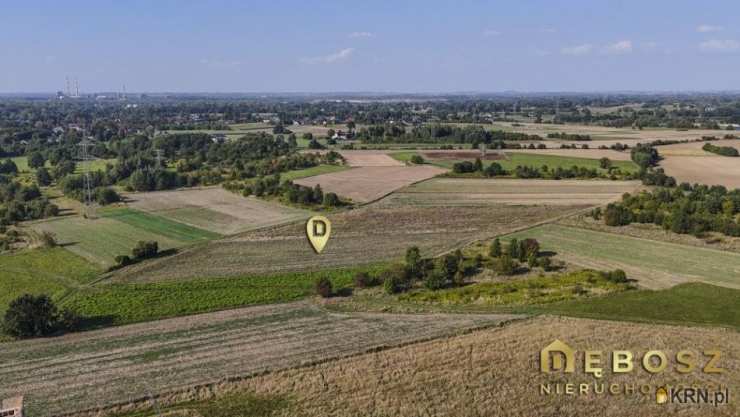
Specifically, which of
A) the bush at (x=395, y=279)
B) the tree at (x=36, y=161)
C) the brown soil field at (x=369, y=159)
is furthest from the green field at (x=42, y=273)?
the tree at (x=36, y=161)

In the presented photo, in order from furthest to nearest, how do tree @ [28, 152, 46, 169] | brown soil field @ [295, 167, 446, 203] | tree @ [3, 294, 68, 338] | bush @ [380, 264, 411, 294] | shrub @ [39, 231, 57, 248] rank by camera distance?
tree @ [28, 152, 46, 169] → brown soil field @ [295, 167, 446, 203] → shrub @ [39, 231, 57, 248] → bush @ [380, 264, 411, 294] → tree @ [3, 294, 68, 338]

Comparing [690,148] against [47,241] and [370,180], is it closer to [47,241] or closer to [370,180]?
[370,180]

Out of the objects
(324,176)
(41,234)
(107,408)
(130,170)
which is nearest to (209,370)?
(107,408)

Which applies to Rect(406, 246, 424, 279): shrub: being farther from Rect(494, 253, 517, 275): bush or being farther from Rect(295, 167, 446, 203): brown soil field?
Rect(295, 167, 446, 203): brown soil field

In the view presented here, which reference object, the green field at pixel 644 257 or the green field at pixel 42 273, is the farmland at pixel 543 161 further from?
the green field at pixel 42 273

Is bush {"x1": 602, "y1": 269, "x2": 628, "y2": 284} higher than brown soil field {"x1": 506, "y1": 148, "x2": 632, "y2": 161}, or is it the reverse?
brown soil field {"x1": 506, "y1": 148, "x2": 632, "y2": 161}

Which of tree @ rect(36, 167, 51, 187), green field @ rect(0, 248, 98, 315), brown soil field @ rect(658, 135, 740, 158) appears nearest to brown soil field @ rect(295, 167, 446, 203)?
green field @ rect(0, 248, 98, 315)
